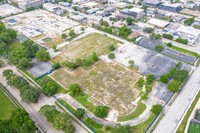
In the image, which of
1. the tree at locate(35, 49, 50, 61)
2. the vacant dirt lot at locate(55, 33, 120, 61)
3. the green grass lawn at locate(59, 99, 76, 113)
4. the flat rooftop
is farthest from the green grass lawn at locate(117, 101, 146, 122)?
the flat rooftop

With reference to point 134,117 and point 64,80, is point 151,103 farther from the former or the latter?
point 64,80

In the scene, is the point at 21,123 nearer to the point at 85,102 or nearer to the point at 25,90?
the point at 25,90

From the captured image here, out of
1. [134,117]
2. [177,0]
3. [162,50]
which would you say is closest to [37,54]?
[134,117]

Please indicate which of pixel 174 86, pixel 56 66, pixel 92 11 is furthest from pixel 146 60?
pixel 92 11

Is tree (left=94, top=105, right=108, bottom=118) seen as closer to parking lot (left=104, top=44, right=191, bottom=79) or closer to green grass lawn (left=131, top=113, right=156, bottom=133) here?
green grass lawn (left=131, top=113, right=156, bottom=133)

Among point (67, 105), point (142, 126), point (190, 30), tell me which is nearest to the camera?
point (142, 126)

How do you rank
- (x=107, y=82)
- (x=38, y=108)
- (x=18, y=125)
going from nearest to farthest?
(x=18, y=125), (x=38, y=108), (x=107, y=82)
